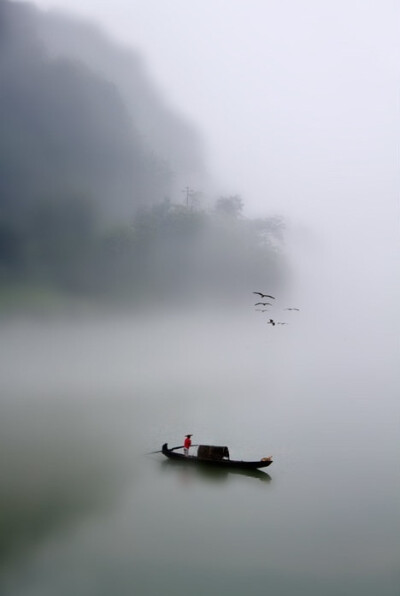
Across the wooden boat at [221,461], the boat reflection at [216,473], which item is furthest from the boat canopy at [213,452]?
the boat reflection at [216,473]

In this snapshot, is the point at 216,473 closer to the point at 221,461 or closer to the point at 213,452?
the point at 221,461

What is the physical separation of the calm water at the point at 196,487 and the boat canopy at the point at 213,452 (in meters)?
0.52

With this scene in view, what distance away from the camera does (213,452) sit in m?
16.4

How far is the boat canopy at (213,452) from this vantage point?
53.5 feet

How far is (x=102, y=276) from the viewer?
62625 mm

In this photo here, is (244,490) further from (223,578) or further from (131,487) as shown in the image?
(223,578)

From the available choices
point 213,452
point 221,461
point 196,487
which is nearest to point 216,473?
point 221,461

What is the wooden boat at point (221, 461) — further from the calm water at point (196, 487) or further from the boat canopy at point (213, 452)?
the calm water at point (196, 487)

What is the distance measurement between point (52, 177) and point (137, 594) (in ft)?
199

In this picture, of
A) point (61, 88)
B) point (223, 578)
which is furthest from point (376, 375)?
point (61, 88)

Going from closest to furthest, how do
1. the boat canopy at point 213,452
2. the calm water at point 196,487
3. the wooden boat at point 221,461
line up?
the calm water at point 196,487 < the wooden boat at point 221,461 < the boat canopy at point 213,452

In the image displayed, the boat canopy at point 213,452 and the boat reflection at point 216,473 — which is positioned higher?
the boat canopy at point 213,452

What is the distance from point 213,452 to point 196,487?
1.36 meters

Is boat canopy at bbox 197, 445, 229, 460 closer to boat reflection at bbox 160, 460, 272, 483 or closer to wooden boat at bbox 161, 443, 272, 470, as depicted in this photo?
wooden boat at bbox 161, 443, 272, 470
